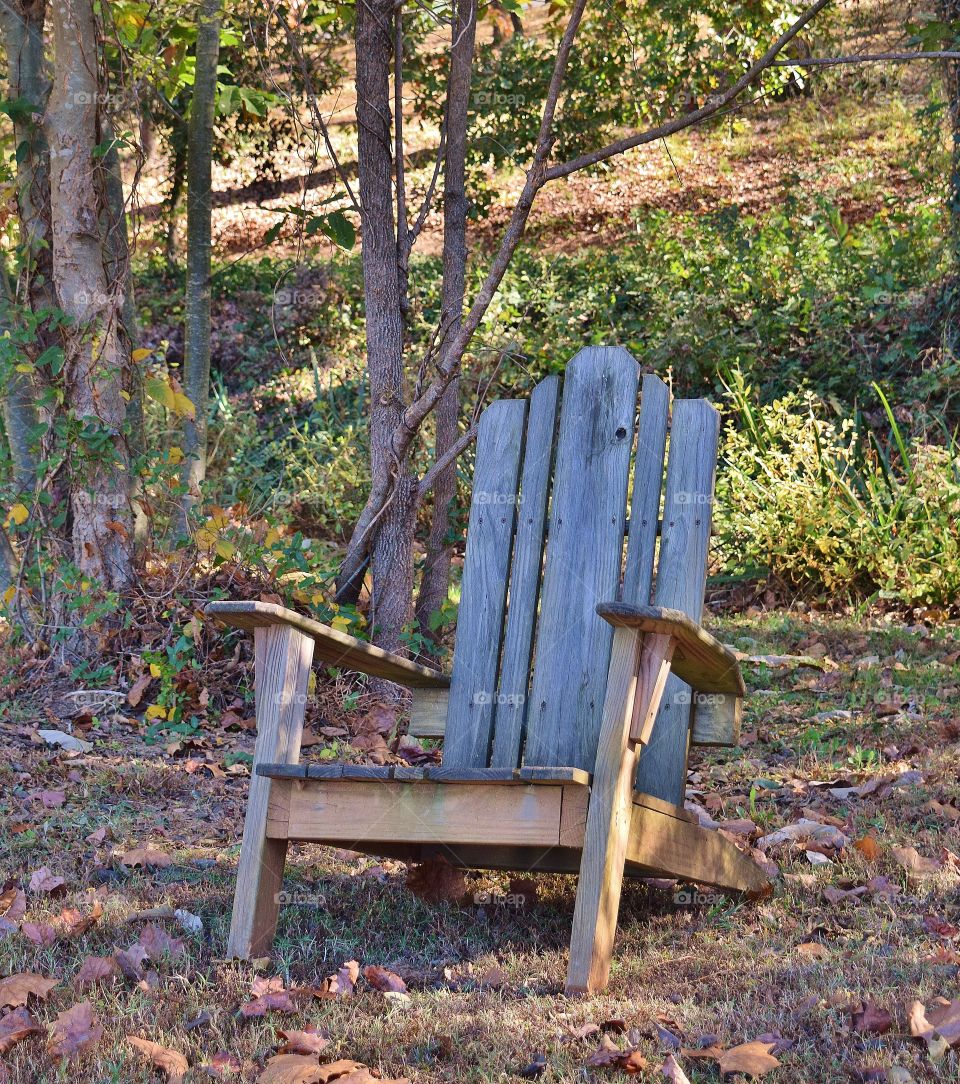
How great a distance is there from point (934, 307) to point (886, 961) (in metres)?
5.77

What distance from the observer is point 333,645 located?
277 centimetres

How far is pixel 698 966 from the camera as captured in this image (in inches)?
96.6

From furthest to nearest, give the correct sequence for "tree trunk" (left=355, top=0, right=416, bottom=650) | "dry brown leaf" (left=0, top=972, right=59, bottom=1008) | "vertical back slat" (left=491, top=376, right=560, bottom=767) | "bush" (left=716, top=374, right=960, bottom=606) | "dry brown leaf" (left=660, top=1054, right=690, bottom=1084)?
1. "bush" (left=716, top=374, right=960, bottom=606)
2. "tree trunk" (left=355, top=0, right=416, bottom=650)
3. "vertical back slat" (left=491, top=376, right=560, bottom=767)
4. "dry brown leaf" (left=0, top=972, right=59, bottom=1008)
5. "dry brown leaf" (left=660, top=1054, right=690, bottom=1084)

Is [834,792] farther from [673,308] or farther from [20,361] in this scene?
[673,308]

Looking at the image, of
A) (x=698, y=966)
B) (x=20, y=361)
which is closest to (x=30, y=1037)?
(x=698, y=966)

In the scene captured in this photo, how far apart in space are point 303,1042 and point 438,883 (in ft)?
3.12

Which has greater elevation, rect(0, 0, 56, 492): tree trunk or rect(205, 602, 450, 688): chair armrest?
rect(0, 0, 56, 492): tree trunk

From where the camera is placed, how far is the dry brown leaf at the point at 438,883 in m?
2.97

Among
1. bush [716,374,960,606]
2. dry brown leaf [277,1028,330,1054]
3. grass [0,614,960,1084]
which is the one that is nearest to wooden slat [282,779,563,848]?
grass [0,614,960,1084]

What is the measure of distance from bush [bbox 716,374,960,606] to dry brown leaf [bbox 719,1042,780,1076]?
168 inches

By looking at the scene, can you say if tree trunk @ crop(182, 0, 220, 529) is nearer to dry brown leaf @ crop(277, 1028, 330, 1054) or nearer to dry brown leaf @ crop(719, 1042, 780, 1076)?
dry brown leaf @ crop(277, 1028, 330, 1054)

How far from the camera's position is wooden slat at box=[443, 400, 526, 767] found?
3.03 metres

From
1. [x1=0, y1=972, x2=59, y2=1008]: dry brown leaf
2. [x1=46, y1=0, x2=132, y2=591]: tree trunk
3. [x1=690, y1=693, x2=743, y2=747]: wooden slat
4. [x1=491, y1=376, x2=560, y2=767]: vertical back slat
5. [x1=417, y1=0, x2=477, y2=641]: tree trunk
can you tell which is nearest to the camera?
[x1=0, y1=972, x2=59, y2=1008]: dry brown leaf

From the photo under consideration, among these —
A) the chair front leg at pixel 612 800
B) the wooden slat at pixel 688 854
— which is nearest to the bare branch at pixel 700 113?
the chair front leg at pixel 612 800
